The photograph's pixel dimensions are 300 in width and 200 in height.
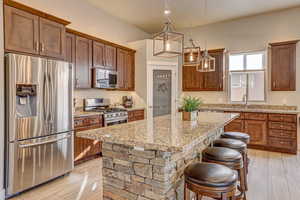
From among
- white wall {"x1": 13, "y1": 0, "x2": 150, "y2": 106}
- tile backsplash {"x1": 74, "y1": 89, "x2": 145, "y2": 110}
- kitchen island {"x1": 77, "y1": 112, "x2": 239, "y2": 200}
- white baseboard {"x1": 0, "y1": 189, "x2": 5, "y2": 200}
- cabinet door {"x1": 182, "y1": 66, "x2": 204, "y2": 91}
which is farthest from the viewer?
cabinet door {"x1": 182, "y1": 66, "x2": 204, "y2": 91}

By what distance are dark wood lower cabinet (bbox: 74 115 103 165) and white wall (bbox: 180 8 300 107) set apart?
3319mm

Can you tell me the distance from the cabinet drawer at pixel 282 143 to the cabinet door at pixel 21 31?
5073 mm

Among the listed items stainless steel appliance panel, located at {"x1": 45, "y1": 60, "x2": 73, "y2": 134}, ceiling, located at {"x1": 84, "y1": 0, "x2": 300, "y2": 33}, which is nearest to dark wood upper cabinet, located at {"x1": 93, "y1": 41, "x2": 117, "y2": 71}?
ceiling, located at {"x1": 84, "y1": 0, "x2": 300, "y2": 33}

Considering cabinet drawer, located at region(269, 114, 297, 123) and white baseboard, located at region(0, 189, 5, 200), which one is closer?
white baseboard, located at region(0, 189, 5, 200)

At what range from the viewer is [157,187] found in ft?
5.45

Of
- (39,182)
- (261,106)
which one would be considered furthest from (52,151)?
(261,106)

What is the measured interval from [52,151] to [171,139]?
215cm

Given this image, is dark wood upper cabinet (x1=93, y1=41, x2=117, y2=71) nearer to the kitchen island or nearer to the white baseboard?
the white baseboard

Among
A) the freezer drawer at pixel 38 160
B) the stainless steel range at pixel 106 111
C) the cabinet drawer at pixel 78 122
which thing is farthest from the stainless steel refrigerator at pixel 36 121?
the stainless steel range at pixel 106 111

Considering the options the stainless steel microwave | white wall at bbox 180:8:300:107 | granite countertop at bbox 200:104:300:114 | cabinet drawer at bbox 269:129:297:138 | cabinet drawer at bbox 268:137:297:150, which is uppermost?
white wall at bbox 180:8:300:107

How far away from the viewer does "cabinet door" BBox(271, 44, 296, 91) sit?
461cm

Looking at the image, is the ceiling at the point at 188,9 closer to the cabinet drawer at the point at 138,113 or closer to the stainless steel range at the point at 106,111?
the stainless steel range at the point at 106,111

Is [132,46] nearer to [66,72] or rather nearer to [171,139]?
[66,72]

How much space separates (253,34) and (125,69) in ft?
11.6
